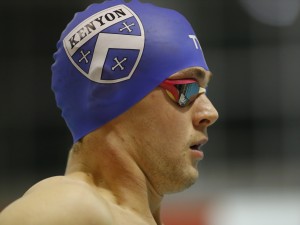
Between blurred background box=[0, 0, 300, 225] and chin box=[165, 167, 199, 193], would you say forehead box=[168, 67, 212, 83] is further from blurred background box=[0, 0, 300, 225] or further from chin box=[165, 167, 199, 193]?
blurred background box=[0, 0, 300, 225]

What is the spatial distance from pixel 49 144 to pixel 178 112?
5685 mm

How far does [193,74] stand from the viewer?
8.65ft

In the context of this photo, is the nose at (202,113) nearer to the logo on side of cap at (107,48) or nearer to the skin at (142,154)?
Answer: the skin at (142,154)

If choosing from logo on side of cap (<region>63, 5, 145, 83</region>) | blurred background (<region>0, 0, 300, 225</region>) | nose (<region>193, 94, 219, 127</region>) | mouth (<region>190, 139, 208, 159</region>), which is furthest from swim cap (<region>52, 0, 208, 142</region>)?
blurred background (<region>0, 0, 300, 225</region>)

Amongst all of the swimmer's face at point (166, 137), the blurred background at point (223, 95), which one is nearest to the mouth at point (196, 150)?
the swimmer's face at point (166, 137)

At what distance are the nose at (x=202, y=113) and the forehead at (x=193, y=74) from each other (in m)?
0.06

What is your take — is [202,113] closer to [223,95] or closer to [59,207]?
[59,207]

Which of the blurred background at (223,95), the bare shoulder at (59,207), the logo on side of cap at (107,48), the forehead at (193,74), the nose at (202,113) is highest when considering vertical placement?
the logo on side of cap at (107,48)

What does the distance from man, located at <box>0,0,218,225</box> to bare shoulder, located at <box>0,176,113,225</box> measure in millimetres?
190

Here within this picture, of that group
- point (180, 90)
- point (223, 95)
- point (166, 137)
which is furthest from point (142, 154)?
point (223, 95)

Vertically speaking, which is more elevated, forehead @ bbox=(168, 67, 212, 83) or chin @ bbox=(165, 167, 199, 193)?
forehead @ bbox=(168, 67, 212, 83)

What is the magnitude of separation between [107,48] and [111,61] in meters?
0.04

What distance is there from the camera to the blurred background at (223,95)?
7.99m

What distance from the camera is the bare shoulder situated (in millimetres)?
2172
